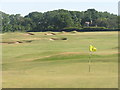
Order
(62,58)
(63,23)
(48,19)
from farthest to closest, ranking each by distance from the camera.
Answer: (48,19), (63,23), (62,58)

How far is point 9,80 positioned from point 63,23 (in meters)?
117

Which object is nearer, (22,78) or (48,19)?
(22,78)

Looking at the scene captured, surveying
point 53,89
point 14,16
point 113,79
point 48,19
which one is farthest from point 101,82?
point 14,16

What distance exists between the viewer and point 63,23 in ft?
446

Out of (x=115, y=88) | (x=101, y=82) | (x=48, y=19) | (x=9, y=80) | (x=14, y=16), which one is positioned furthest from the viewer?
(x=14, y=16)

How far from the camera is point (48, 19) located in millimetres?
148375

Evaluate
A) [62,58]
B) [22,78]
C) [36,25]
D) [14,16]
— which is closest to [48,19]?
[36,25]

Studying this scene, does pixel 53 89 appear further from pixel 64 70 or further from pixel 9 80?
pixel 64 70

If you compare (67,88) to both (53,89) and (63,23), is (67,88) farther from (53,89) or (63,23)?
(63,23)

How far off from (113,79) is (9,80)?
6024 mm

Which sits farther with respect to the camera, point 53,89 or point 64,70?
point 64,70

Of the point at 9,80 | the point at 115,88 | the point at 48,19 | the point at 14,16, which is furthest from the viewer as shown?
the point at 14,16

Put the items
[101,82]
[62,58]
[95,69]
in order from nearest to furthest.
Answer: [101,82] → [95,69] → [62,58]

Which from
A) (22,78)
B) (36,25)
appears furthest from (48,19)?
(22,78)
